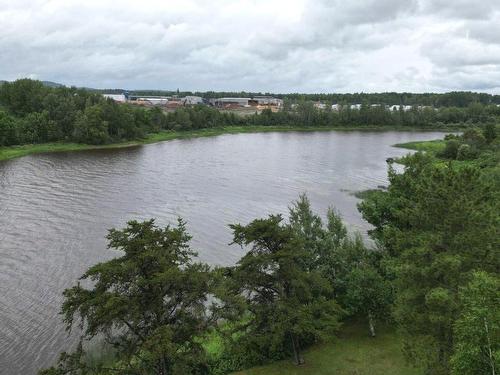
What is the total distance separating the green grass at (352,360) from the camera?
25.2 metres

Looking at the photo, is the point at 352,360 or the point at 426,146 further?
the point at 426,146

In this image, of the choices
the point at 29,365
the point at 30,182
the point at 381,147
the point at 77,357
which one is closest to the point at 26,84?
the point at 30,182

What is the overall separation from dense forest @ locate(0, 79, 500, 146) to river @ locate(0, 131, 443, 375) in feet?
38.8

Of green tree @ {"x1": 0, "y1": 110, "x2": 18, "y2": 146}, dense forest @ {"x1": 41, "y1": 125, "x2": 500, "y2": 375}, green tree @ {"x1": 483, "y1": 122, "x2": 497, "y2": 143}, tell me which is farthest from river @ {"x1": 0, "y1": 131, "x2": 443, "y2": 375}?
green tree @ {"x1": 483, "y1": 122, "x2": 497, "y2": 143}

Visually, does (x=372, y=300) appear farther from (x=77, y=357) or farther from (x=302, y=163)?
(x=302, y=163)

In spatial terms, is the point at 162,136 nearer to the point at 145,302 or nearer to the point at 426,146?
the point at 426,146

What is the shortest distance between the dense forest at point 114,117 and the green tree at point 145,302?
101 m

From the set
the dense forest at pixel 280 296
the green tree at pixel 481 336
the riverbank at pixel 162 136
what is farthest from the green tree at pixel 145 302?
the riverbank at pixel 162 136

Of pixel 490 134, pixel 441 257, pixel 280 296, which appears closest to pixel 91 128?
pixel 490 134

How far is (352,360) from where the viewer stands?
2627cm

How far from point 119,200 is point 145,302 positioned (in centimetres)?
4730

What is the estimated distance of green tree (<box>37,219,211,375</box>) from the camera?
62.2 ft

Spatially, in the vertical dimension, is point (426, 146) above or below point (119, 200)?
above

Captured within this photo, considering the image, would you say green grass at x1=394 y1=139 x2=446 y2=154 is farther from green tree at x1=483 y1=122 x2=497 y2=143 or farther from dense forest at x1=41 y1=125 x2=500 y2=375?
dense forest at x1=41 y1=125 x2=500 y2=375
